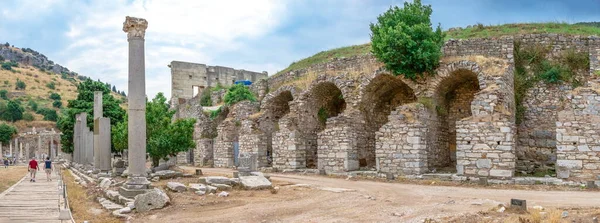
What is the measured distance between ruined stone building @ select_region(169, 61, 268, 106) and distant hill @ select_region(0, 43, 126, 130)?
142 ft

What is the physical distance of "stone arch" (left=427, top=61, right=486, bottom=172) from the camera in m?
20.7

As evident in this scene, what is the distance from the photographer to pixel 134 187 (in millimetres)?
14297

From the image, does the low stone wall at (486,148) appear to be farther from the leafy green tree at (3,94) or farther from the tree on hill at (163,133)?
the leafy green tree at (3,94)

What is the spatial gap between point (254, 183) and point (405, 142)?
273 inches

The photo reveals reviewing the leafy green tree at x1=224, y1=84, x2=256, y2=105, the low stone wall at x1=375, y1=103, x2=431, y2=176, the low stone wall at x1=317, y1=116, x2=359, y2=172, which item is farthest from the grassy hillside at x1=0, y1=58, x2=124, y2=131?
the low stone wall at x1=375, y1=103, x2=431, y2=176

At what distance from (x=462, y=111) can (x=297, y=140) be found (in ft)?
27.6

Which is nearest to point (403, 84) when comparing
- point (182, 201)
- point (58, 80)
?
point (182, 201)

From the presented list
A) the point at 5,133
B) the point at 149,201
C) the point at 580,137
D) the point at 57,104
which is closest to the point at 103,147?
the point at 149,201

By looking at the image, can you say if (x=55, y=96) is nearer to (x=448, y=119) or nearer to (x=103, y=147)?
(x=103, y=147)

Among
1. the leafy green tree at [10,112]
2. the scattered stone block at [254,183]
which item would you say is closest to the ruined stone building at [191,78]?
the scattered stone block at [254,183]

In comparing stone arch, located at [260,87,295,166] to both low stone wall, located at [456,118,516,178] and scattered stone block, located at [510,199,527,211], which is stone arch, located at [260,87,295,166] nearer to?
low stone wall, located at [456,118,516,178]

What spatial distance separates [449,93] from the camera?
22797mm

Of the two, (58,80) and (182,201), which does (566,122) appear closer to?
(182,201)

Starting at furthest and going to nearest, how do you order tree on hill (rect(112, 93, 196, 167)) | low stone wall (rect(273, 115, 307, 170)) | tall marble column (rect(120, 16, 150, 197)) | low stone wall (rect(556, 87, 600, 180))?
low stone wall (rect(273, 115, 307, 170)) < tree on hill (rect(112, 93, 196, 167)) < low stone wall (rect(556, 87, 600, 180)) < tall marble column (rect(120, 16, 150, 197))
